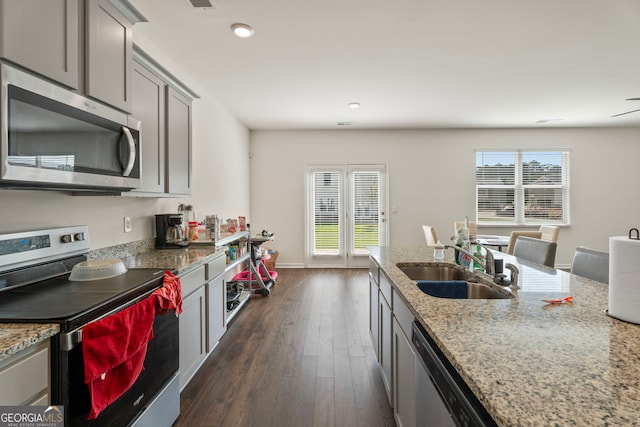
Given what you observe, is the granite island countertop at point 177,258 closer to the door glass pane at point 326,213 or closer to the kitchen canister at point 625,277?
the kitchen canister at point 625,277

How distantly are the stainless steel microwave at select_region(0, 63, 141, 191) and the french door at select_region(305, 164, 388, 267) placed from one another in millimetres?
4088

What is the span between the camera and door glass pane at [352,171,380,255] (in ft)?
18.3

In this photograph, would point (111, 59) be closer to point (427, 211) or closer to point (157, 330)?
point (157, 330)

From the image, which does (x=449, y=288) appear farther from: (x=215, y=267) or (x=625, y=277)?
(x=215, y=267)

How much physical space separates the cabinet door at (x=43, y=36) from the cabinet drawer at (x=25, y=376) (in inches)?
39.7

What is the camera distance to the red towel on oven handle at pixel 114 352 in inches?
40.9

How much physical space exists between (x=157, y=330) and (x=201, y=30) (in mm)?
2273

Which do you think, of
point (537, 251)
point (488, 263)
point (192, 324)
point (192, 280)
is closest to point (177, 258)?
point (192, 280)

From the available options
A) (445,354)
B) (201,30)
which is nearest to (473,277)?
(445,354)

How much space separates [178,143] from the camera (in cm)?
245

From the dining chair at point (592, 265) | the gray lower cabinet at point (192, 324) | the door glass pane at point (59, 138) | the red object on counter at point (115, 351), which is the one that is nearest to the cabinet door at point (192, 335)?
the gray lower cabinet at point (192, 324)

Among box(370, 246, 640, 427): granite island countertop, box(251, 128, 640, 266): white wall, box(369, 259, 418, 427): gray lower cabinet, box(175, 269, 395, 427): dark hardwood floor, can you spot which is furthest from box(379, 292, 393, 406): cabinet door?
box(251, 128, 640, 266): white wall

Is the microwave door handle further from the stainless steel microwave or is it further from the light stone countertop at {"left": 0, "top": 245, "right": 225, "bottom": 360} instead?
the light stone countertop at {"left": 0, "top": 245, "right": 225, "bottom": 360}

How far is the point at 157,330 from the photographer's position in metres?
1.50
